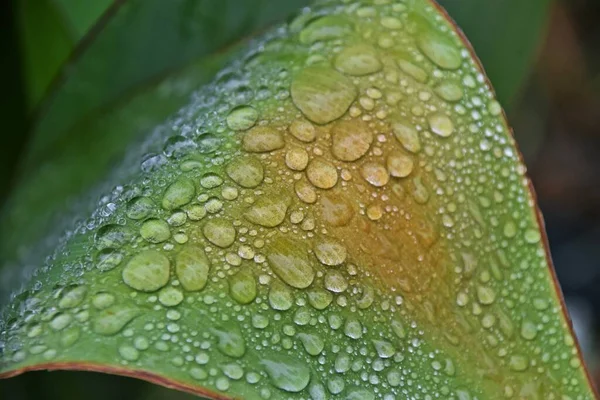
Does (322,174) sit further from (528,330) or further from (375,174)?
(528,330)

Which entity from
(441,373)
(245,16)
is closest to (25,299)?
(441,373)

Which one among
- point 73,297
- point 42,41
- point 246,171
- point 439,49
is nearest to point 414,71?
point 439,49

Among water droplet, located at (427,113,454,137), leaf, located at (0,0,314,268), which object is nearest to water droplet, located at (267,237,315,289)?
water droplet, located at (427,113,454,137)

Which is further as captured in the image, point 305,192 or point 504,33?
point 504,33

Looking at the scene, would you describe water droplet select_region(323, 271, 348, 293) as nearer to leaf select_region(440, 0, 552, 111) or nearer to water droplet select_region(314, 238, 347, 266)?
water droplet select_region(314, 238, 347, 266)

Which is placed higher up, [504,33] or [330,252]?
[330,252]

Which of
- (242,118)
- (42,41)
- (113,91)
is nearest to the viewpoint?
(242,118)

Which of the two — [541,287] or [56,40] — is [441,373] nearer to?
[541,287]
